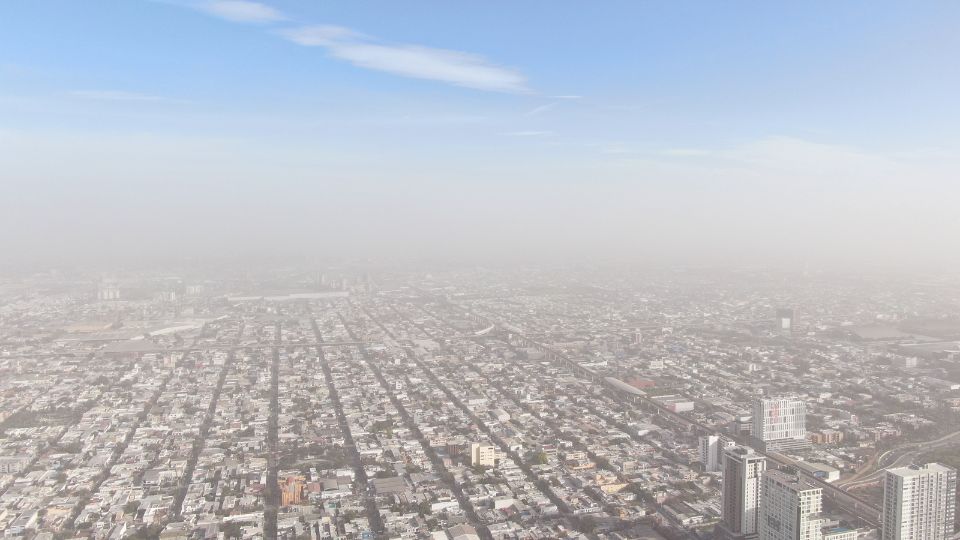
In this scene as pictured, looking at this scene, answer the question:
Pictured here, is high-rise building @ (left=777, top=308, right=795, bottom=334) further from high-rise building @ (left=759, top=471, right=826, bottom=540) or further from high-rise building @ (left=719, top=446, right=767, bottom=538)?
high-rise building @ (left=759, top=471, right=826, bottom=540)

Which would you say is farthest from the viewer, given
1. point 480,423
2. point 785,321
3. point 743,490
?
point 785,321

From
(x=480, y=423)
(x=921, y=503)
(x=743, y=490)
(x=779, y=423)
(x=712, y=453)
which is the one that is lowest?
(x=480, y=423)

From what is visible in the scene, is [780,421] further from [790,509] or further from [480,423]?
[480,423]

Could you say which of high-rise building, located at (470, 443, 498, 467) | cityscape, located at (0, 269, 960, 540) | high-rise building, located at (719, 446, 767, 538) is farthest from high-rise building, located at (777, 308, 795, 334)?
high-rise building, located at (719, 446, 767, 538)

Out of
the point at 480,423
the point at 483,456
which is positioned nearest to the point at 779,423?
the point at 483,456

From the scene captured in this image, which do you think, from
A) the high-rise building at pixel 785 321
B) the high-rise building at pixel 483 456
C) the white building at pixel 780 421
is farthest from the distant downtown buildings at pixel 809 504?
the high-rise building at pixel 785 321

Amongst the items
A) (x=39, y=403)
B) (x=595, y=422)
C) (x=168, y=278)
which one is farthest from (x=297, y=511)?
(x=168, y=278)

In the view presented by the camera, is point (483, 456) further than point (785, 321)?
No
